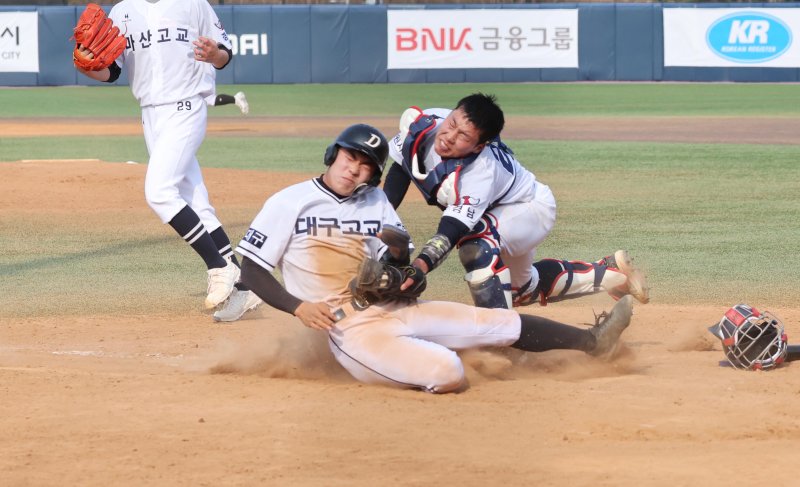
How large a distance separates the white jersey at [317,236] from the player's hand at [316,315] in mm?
228

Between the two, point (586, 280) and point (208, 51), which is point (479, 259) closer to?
point (586, 280)

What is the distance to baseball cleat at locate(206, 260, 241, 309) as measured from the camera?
22.9ft

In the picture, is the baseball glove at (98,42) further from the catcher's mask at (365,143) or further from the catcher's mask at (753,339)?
the catcher's mask at (753,339)

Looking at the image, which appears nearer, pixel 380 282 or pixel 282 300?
pixel 380 282

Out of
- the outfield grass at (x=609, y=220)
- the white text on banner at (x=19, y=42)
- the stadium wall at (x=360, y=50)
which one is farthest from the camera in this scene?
the stadium wall at (x=360, y=50)

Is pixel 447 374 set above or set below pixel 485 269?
below

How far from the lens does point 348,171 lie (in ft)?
16.7

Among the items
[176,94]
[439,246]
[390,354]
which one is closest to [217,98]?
[176,94]

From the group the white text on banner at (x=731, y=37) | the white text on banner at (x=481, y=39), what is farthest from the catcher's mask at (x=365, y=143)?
the white text on banner at (x=731, y=37)

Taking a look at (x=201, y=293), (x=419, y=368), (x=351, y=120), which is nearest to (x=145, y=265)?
(x=201, y=293)

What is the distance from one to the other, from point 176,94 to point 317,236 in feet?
8.71

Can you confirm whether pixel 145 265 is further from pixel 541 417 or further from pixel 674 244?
pixel 541 417

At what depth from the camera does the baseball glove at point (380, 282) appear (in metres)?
4.81

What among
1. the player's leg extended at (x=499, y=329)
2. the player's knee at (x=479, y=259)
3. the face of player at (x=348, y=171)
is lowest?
the player's leg extended at (x=499, y=329)
